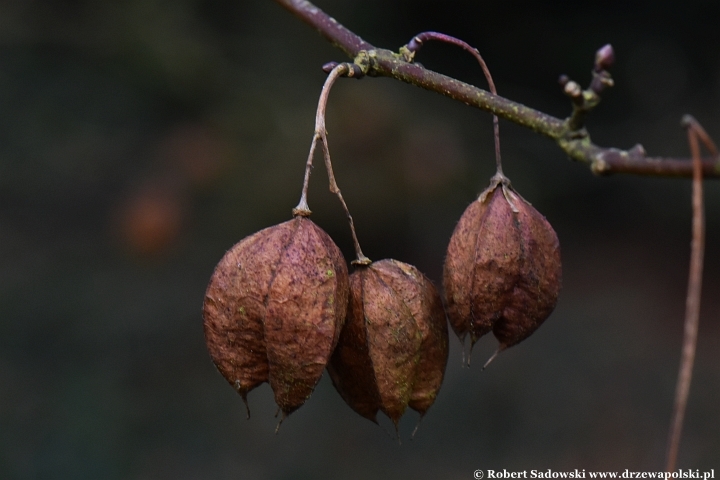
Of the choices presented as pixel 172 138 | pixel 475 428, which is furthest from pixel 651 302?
pixel 172 138

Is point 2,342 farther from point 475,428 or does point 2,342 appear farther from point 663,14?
point 663,14

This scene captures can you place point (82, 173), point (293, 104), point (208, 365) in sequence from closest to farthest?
point (208, 365) < point (293, 104) < point (82, 173)

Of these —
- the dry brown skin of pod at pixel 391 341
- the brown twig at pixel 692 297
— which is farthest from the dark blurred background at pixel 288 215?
the brown twig at pixel 692 297

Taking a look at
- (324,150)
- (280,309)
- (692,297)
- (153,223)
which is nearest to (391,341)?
(280,309)

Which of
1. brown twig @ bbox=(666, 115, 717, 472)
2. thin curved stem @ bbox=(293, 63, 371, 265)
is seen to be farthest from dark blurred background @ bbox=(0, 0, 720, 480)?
brown twig @ bbox=(666, 115, 717, 472)

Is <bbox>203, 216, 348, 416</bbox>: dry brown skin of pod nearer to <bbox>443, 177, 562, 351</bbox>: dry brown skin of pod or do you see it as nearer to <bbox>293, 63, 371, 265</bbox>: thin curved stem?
<bbox>293, 63, 371, 265</bbox>: thin curved stem
